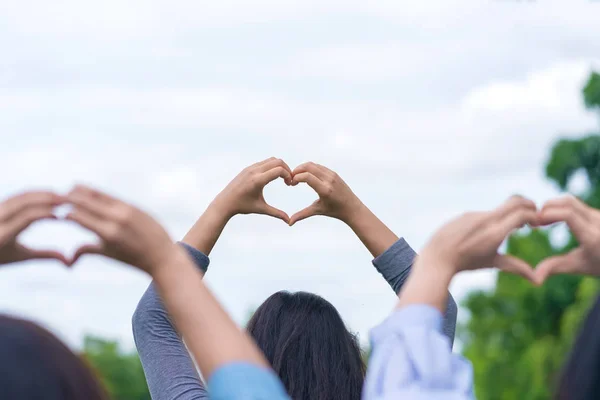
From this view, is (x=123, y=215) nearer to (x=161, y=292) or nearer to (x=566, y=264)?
(x=161, y=292)

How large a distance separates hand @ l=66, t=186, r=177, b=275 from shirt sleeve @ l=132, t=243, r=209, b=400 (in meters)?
1.19

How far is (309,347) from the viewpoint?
3730mm

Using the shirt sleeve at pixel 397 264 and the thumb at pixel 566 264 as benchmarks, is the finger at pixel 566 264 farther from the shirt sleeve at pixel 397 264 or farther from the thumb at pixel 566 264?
the shirt sleeve at pixel 397 264

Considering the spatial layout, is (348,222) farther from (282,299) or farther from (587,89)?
(587,89)

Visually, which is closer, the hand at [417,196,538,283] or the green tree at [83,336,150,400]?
the hand at [417,196,538,283]

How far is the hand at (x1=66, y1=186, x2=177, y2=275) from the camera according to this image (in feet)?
7.05

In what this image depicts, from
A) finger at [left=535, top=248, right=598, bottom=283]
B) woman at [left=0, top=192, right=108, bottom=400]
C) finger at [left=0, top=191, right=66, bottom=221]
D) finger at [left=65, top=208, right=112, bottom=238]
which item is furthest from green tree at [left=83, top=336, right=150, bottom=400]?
woman at [left=0, top=192, right=108, bottom=400]

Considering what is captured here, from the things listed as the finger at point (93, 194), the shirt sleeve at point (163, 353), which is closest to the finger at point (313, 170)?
the shirt sleeve at point (163, 353)

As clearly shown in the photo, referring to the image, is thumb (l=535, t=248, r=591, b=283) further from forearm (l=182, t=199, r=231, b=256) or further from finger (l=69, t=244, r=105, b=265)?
forearm (l=182, t=199, r=231, b=256)

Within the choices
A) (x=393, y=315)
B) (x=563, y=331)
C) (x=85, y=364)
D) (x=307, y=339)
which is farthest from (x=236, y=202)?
(x=563, y=331)

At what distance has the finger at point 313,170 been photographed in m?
3.93

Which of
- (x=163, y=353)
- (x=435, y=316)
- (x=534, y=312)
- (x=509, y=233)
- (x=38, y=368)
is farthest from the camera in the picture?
(x=534, y=312)

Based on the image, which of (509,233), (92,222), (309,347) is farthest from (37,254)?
(309,347)

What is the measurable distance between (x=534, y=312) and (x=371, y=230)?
38.5 meters
